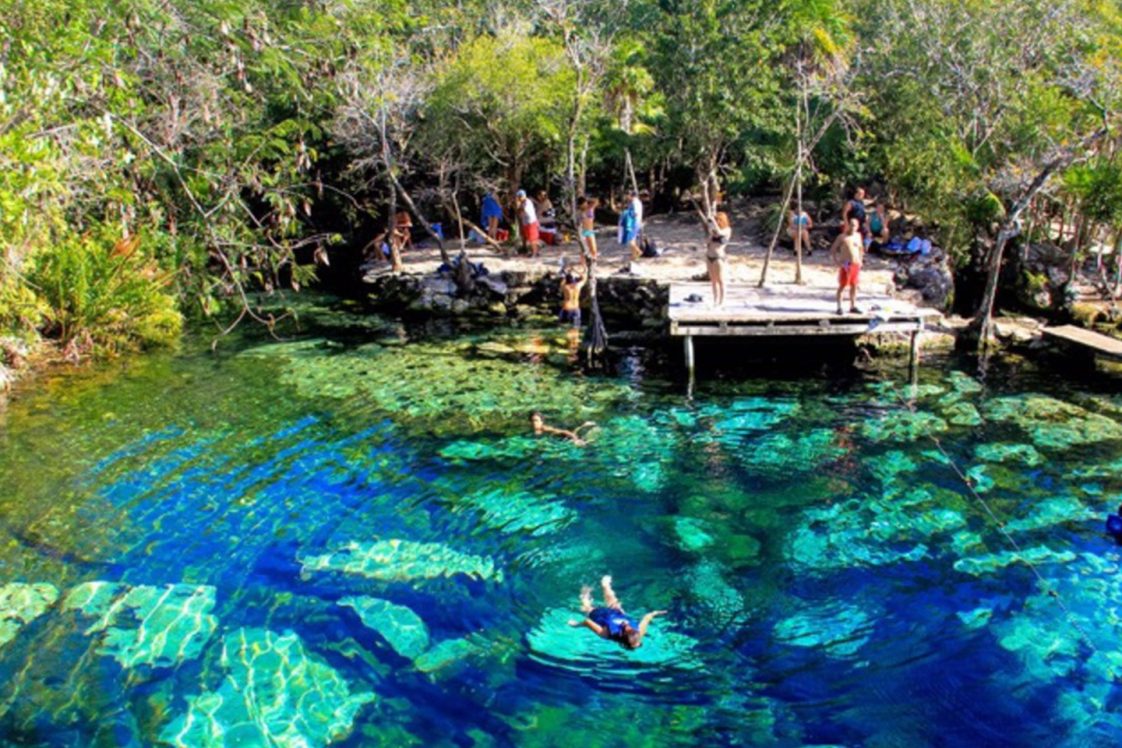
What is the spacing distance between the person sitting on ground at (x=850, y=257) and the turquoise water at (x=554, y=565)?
5.95ft

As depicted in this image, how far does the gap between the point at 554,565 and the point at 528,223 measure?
622 inches

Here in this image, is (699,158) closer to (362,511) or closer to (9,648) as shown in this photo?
(362,511)

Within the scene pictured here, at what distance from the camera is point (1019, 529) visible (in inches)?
419

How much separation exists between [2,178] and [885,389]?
1382 cm

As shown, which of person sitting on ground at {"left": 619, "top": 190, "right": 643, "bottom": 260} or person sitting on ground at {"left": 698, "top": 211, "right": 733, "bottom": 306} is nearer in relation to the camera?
person sitting on ground at {"left": 698, "top": 211, "right": 733, "bottom": 306}

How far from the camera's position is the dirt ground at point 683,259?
2081cm

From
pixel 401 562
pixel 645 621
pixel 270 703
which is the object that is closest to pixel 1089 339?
pixel 645 621

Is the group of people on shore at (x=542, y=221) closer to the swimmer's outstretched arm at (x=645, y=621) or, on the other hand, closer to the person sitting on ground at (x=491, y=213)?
the person sitting on ground at (x=491, y=213)

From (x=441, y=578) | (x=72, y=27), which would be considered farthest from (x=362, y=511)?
(x=72, y=27)

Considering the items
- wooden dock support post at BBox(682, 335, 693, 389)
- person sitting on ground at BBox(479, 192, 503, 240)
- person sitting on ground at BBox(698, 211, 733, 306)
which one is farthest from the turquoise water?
person sitting on ground at BBox(479, 192, 503, 240)

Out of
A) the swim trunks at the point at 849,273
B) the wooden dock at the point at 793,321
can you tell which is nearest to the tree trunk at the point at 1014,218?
the wooden dock at the point at 793,321

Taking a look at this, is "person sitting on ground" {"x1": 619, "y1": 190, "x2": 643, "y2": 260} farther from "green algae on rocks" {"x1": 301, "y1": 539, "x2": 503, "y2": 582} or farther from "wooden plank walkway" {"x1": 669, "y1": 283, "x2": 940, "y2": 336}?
"green algae on rocks" {"x1": 301, "y1": 539, "x2": 503, "y2": 582}

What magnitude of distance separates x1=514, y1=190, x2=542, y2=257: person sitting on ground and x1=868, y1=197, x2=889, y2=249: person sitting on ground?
28.9ft

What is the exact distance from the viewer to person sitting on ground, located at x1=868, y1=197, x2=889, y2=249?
2241 centimetres
